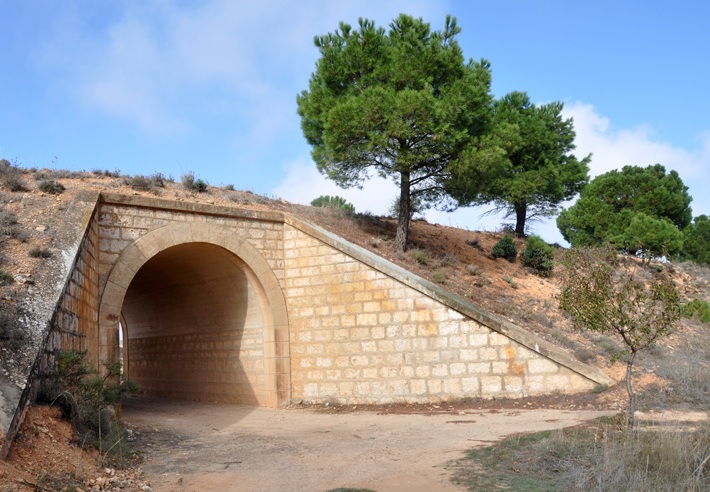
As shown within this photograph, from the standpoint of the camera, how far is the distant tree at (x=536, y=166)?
24953mm

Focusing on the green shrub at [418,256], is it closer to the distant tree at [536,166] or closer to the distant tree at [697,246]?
the distant tree at [536,166]

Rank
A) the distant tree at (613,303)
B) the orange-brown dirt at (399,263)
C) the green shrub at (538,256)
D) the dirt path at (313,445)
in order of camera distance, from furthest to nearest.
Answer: the green shrub at (538,256)
the distant tree at (613,303)
the dirt path at (313,445)
the orange-brown dirt at (399,263)

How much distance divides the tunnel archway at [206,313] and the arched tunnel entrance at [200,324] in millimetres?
22

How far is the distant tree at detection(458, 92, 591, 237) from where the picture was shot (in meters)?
25.0

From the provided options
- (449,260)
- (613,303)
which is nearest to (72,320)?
(613,303)

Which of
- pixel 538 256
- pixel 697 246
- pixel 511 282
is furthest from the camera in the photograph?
pixel 697 246

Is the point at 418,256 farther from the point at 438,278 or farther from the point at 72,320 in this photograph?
the point at 72,320

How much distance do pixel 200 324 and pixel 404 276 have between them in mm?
5827

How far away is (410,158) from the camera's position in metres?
16.4

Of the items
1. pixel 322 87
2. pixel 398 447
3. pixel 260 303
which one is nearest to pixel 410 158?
pixel 322 87

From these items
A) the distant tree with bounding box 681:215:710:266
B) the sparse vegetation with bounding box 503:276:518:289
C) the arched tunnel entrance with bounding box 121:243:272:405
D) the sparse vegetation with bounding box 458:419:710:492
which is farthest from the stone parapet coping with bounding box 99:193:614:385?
the distant tree with bounding box 681:215:710:266

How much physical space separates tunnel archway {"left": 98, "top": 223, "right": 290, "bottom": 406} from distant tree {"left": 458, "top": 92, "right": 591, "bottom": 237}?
1312cm

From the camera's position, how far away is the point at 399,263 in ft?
49.0

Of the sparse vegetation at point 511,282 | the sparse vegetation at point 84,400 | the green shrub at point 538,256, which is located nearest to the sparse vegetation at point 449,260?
the sparse vegetation at point 511,282
